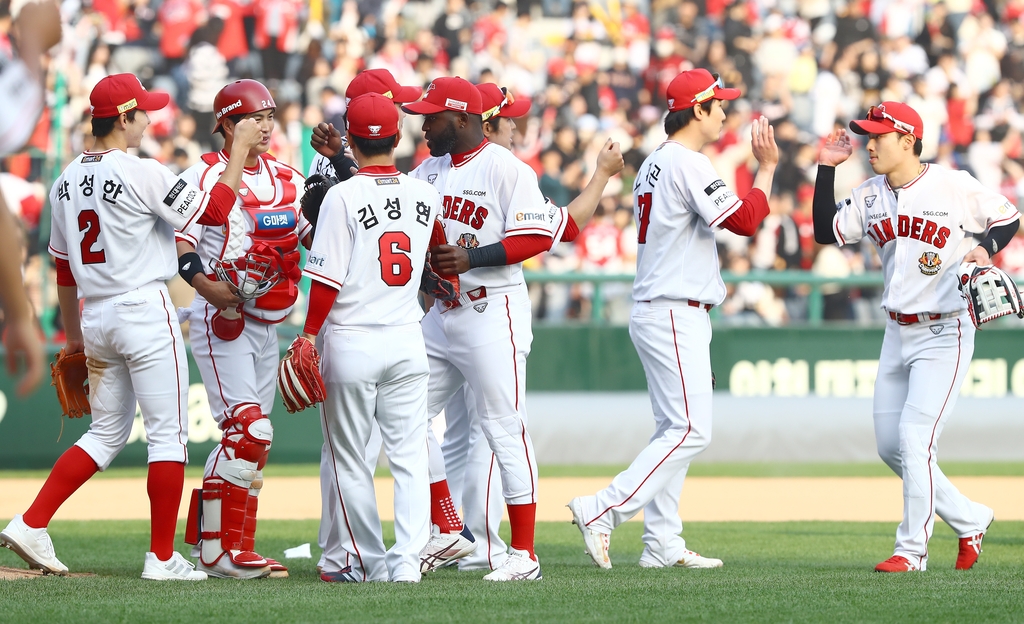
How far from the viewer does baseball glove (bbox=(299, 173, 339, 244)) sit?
5.62 metres

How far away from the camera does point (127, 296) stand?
5242 millimetres

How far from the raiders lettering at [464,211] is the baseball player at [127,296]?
888 millimetres

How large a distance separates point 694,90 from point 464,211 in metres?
1.28

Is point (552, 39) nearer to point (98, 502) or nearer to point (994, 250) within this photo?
point (98, 502)

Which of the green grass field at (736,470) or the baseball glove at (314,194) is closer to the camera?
the baseball glove at (314,194)

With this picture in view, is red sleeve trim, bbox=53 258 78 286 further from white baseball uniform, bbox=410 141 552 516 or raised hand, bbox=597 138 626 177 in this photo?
raised hand, bbox=597 138 626 177

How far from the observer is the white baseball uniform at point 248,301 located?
5668 mm

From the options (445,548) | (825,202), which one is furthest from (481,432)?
(825,202)

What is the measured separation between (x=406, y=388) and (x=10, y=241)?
250 centimetres

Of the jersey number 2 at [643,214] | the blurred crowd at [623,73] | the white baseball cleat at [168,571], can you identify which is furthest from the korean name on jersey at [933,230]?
the blurred crowd at [623,73]

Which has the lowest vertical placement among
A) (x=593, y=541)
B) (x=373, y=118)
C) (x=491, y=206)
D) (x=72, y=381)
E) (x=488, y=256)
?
(x=593, y=541)

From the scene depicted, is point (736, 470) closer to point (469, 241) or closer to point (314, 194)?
point (469, 241)

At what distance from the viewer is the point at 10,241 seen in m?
2.79

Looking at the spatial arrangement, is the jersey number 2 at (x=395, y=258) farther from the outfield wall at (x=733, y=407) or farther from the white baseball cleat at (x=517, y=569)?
the outfield wall at (x=733, y=407)
